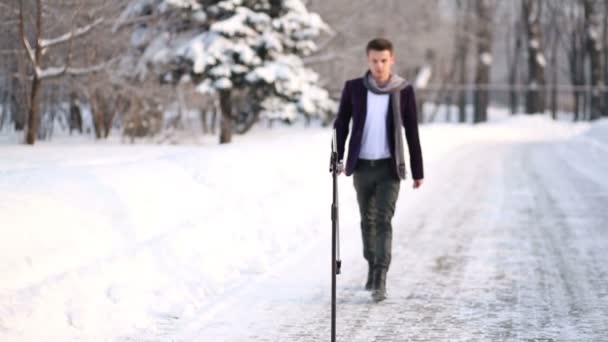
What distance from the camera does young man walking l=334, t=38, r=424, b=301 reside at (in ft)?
24.5

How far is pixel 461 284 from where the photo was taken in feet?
27.4

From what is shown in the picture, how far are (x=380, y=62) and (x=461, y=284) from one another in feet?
7.25

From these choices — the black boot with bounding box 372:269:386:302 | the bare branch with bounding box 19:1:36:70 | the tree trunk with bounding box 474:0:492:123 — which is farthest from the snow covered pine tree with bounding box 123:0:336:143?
the tree trunk with bounding box 474:0:492:123

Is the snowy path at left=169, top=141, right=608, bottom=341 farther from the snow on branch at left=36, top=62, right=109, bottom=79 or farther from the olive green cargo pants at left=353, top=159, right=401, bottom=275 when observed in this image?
the snow on branch at left=36, top=62, right=109, bottom=79

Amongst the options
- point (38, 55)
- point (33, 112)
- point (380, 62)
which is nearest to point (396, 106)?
point (380, 62)

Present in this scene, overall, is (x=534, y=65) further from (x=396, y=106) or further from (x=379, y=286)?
(x=379, y=286)

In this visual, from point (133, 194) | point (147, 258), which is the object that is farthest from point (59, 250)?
point (133, 194)

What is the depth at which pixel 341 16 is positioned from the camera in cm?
3369

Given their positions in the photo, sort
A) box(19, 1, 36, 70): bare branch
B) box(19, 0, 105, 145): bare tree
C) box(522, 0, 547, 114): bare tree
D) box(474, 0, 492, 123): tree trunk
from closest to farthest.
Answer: box(19, 1, 36, 70): bare branch → box(19, 0, 105, 145): bare tree → box(474, 0, 492, 123): tree trunk → box(522, 0, 547, 114): bare tree

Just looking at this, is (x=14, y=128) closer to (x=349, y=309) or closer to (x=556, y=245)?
(x=556, y=245)

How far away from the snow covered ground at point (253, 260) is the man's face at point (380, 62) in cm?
181

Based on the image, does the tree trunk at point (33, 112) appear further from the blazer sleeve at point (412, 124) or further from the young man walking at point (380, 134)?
the blazer sleeve at point (412, 124)

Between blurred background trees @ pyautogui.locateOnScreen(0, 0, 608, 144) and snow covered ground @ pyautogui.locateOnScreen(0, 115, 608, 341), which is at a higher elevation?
blurred background trees @ pyautogui.locateOnScreen(0, 0, 608, 144)

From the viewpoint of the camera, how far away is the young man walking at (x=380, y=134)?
24.5ft
